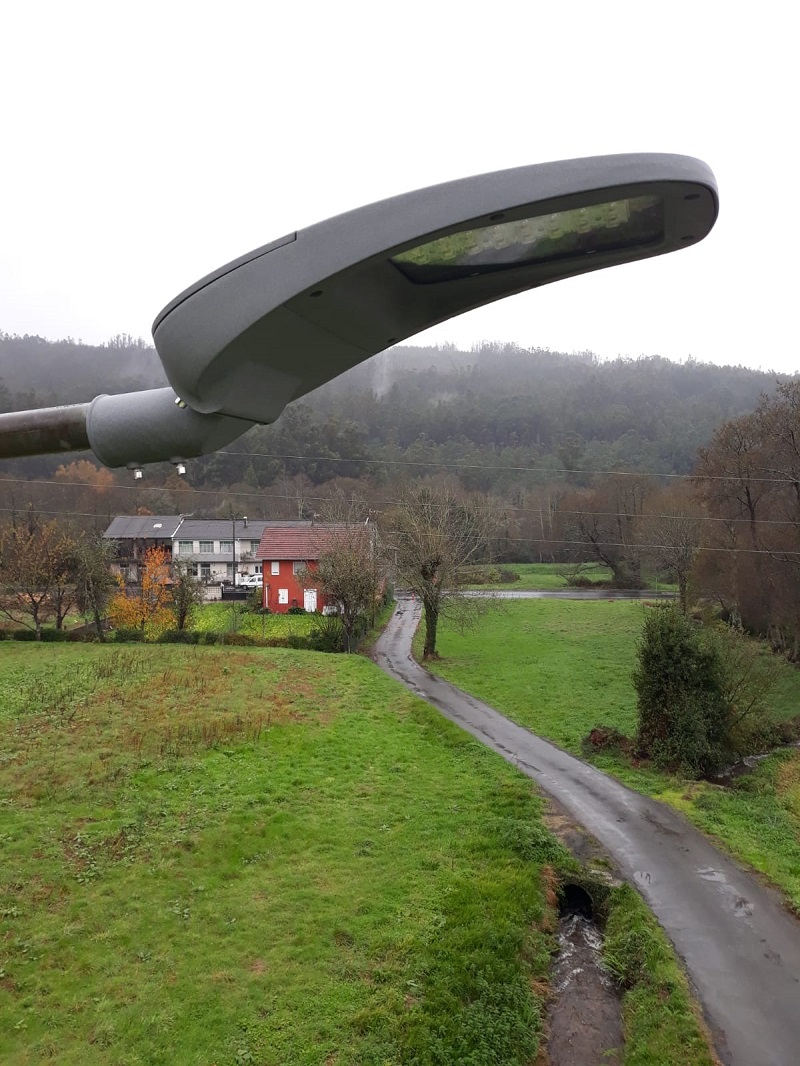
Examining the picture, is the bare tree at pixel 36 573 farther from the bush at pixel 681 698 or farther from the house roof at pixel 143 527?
the bush at pixel 681 698

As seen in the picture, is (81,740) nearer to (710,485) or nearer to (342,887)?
(342,887)

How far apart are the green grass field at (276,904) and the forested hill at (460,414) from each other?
31812 millimetres

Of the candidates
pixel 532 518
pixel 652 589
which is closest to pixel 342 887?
pixel 652 589

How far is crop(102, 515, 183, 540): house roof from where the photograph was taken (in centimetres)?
4422

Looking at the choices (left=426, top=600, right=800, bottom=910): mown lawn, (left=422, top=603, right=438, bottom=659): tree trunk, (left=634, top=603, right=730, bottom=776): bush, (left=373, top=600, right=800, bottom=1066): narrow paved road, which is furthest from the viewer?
(left=422, top=603, right=438, bottom=659): tree trunk

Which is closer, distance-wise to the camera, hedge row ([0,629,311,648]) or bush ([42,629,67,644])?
hedge row ([0,629,311,648])

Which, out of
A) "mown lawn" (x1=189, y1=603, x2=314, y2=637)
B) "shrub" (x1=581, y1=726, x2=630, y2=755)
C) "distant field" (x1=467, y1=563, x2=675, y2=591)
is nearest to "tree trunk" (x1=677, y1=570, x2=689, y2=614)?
"distant field" (x1=467, y1=563, x2=675, y2=591)

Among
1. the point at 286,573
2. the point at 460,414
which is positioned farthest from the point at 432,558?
the point at 460,414

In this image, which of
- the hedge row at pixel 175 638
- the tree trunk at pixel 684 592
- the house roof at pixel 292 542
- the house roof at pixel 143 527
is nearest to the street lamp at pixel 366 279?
the hedge row at pixel 175 638

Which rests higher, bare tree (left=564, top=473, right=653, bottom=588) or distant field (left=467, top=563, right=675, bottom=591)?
bare tree (left=564, top=473, right=653, bottom=588)

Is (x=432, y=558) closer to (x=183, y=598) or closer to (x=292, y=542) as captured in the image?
(x=183, y=598)

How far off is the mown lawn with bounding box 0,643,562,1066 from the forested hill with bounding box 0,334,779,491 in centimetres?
3167

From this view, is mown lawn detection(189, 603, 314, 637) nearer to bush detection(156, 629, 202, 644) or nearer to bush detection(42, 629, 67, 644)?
bush detection(156, 629, 202, 644)

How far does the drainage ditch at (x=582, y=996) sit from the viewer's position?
19.9 feet
